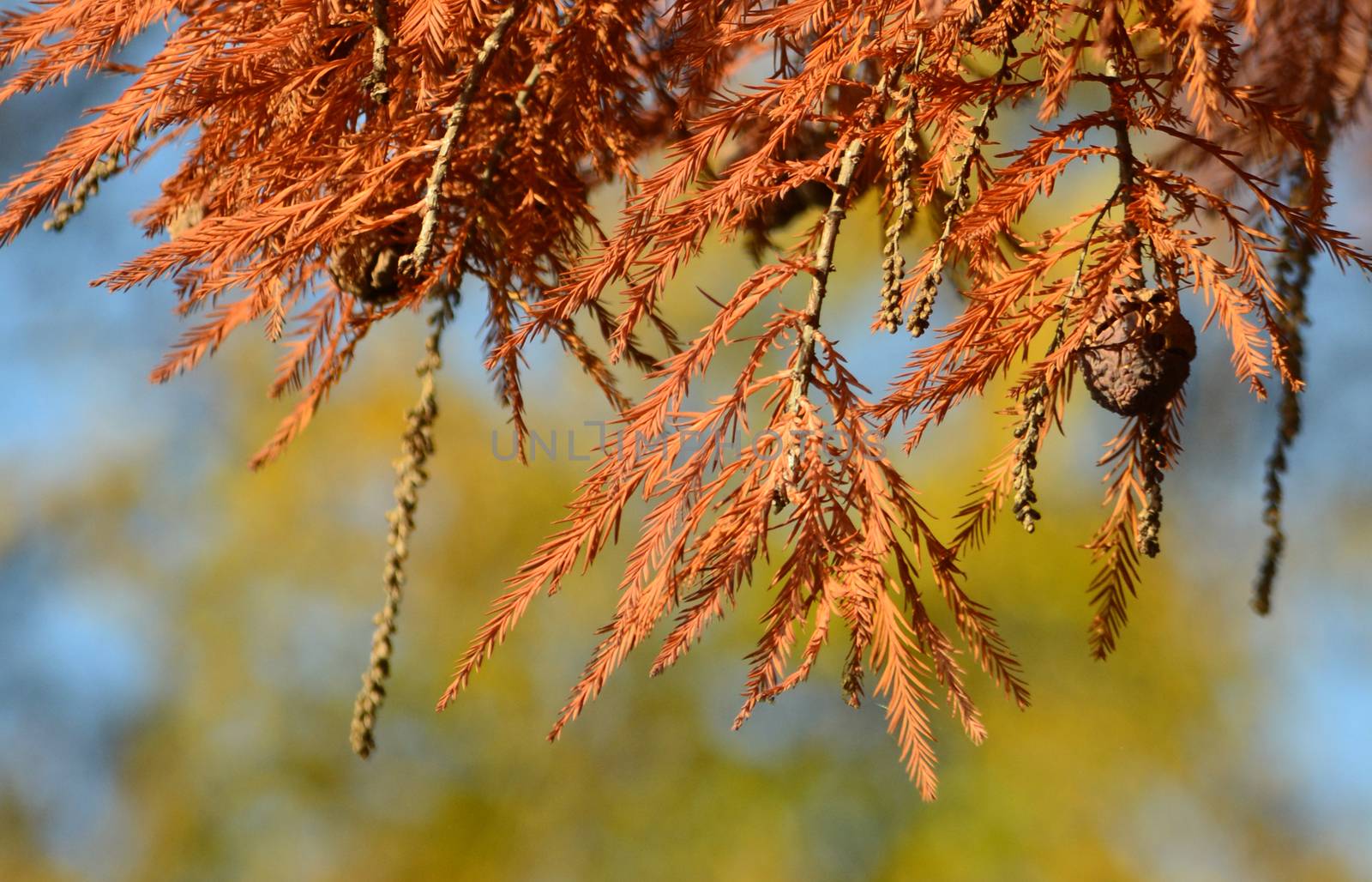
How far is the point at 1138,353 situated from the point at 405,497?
405 mm

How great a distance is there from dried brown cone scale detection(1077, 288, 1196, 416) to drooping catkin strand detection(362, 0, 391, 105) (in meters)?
0.29

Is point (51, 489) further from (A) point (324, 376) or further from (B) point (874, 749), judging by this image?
(A) point (324, 376)

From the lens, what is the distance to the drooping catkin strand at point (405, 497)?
630 millimetres

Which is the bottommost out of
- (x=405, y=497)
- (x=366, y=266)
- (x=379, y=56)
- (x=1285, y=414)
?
(x=1285, y=414)

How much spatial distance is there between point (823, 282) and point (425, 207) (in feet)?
0.51

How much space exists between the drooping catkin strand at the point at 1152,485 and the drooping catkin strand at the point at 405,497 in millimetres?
379

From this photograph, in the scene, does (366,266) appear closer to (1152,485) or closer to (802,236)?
(802,236)


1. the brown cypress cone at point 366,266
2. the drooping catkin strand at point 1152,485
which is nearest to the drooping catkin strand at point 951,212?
the drooping catkin strand at point 1152,485

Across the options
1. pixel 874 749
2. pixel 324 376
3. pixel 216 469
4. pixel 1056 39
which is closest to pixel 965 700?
pixel 1056 39

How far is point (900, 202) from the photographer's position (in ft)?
1.37

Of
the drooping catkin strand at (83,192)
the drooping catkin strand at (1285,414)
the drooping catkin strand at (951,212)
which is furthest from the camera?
the drooping catkin strand at (1285,414)

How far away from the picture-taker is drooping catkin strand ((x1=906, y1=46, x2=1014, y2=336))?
405 mm

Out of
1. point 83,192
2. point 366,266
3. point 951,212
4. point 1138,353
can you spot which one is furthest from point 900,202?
point 83,192

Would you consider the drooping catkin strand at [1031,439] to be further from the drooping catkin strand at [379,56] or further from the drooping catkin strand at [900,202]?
the drooping catkin strand at [379,56]
